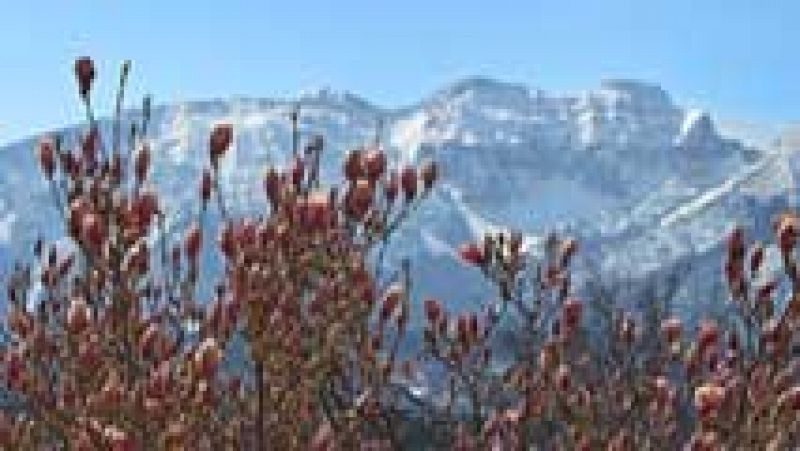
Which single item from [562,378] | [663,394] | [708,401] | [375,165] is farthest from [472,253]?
[708,401]

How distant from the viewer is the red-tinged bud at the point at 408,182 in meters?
5.60

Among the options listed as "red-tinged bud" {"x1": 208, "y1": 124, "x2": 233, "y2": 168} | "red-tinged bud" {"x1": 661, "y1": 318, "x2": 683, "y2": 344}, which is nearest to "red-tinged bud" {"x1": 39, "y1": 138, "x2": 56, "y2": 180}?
"red-tinged bud" {"x1": 208, "y1": 124, "x2": 233, "y2": 168}

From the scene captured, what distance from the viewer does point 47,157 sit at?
18.4 feet

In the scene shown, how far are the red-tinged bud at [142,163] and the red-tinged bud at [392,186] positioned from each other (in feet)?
2.65

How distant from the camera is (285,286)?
14.5 feet

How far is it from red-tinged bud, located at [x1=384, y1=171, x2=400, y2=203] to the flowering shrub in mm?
11

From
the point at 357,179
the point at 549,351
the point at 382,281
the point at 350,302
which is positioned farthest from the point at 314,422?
the point at 549,351

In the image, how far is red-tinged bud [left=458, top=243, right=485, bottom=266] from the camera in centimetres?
624

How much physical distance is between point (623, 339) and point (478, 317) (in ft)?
3.69

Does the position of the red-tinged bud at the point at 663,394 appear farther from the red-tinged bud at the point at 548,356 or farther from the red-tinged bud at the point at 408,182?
the red-tinged bud at the point at 408,182

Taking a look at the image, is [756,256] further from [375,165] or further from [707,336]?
[375,165]

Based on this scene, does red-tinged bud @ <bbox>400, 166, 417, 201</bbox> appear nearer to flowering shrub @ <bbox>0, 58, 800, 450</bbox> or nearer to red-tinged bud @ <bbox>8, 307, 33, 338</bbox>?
flowering shrub @ <bbox>0, 58, 800, 450</bbox>

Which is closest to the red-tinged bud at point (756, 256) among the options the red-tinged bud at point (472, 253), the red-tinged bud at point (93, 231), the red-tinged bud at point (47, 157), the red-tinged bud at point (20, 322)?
the red-tinged bud at point (472, 253)

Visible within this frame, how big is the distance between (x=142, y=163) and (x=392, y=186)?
860mm
